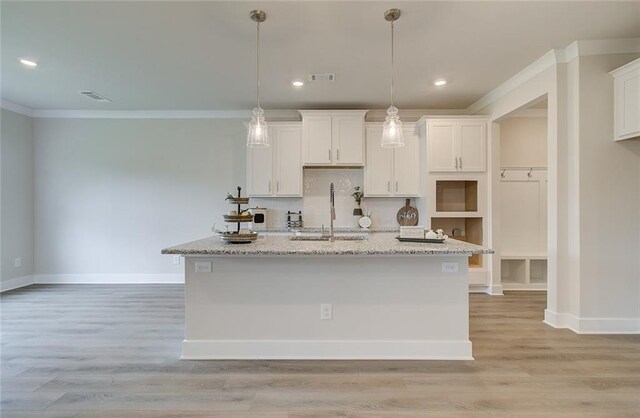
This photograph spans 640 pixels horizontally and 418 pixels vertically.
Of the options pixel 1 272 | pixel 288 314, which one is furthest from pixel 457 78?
pixel 1 272

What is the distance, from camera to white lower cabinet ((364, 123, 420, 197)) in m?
4.60

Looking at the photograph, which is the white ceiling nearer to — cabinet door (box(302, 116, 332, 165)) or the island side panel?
cabinet door (box(302, 116, 332, 165))

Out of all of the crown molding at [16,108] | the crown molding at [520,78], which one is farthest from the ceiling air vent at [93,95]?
the crown molding at [520,78]

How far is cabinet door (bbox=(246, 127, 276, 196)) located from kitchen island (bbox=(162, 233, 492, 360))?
220 cm

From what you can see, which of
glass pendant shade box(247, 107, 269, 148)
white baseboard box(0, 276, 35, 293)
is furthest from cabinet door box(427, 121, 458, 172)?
white baseboard box(0, 276, 35, 293)

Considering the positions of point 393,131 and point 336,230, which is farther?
point 336,230

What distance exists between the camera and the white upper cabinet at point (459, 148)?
432 centimetres

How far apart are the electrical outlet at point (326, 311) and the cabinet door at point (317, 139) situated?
2514 millimetres

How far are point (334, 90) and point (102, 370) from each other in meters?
3.68

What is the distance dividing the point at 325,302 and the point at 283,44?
2.35 metres

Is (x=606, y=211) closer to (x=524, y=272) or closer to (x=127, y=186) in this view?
(x=524, y=272)

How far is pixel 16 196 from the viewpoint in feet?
15.4

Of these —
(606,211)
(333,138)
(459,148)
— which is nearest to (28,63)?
(333,138)

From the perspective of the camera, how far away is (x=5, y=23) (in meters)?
2.56
